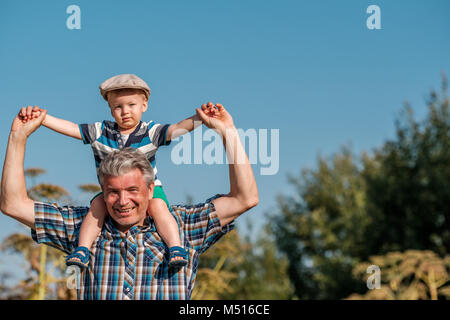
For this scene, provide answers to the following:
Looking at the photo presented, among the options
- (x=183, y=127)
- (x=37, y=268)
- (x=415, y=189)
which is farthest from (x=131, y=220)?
(x=415, y=189)

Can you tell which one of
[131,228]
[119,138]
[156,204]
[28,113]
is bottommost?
[131,228]

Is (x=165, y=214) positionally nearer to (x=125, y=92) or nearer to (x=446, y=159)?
(x=125, y=92)

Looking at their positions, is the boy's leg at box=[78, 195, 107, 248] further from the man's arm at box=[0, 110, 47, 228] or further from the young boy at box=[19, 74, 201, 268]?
the man's arm at box=[0, 110, 47, 228]

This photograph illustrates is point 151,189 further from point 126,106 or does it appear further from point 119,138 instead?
point 126,106

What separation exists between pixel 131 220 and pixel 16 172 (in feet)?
2.15

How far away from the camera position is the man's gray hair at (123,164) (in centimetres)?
272

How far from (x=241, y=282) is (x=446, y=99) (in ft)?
31.8

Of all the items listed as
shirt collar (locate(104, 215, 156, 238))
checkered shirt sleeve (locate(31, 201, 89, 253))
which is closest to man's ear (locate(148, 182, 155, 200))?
shirt collar (locate(104, 215, 156, 238))

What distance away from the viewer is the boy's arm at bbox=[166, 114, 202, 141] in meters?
2.82

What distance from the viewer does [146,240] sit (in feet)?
9.84

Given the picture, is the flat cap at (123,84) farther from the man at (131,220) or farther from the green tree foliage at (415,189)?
the green tree foliage at (415,189)

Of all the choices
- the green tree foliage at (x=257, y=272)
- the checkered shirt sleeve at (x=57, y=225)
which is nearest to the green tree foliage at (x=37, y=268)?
the checkered shirt sleeve at (x=57, y=225)

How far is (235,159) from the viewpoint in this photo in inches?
108
